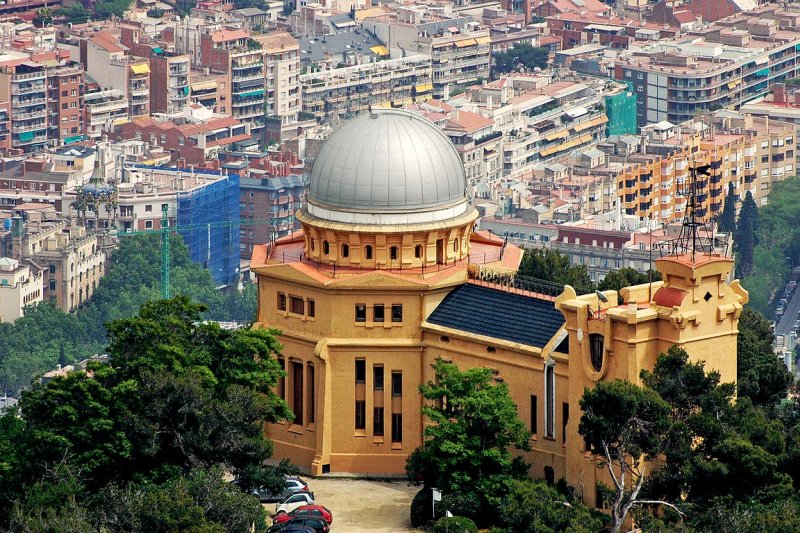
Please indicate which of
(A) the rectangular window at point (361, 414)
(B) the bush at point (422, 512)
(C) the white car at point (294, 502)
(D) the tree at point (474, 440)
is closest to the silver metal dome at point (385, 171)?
(A) the rectangular window at point (361, 414)

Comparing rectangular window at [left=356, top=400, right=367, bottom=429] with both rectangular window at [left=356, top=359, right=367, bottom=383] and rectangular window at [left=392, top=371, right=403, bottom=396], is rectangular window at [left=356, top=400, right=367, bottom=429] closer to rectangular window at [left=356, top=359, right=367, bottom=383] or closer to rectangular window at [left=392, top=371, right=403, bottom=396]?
rectangular window at [left=356, top=359, right=367, bottom=383]

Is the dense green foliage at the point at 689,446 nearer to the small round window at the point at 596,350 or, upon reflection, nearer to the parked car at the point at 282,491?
the small round window at the point at 596,350

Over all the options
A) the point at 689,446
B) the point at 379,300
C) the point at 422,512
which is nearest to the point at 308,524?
the point at 422,512

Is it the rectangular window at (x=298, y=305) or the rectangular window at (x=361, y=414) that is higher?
the rectangular window at (x=298, y=305)

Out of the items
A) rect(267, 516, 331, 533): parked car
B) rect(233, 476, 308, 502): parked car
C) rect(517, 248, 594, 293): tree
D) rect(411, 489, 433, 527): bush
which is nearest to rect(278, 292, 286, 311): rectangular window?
rect(233, 476, 308, 502): parked car

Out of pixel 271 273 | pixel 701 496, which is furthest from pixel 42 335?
pixel 701 496

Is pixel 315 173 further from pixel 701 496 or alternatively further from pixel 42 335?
pixel 42 335

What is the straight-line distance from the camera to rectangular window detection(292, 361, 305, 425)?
101m

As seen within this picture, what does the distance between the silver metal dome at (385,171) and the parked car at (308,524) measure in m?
10.6

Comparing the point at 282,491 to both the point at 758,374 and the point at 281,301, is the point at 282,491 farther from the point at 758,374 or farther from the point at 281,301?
the point at 758,374

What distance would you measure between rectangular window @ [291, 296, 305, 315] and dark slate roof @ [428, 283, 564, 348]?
12.7 feet

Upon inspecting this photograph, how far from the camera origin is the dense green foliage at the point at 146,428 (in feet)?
303

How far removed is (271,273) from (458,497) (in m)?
11.0

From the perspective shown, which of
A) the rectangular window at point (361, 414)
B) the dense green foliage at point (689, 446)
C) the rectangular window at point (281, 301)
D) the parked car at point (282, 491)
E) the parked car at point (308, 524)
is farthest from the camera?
the rectangular window at point (281, 301)
